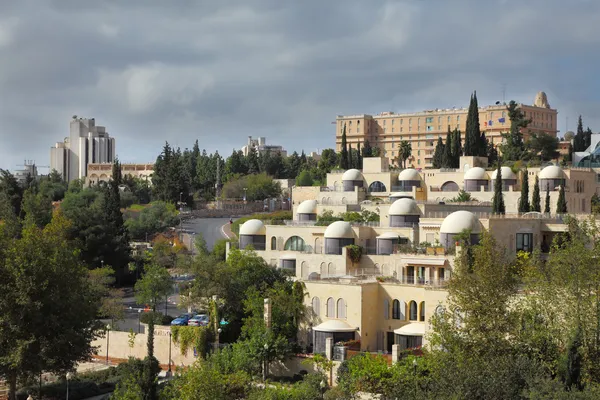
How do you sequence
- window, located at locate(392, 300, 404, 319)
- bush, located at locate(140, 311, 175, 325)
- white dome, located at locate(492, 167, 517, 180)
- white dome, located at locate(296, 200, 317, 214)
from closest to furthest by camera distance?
window, located at locate(392, 300, 404, 319) < bush, located at locate(140, 311, 175, 325) < white dome, located at locate(296, 200, 317, 214) < white dome, located at locate(492, 167, 517, 180)

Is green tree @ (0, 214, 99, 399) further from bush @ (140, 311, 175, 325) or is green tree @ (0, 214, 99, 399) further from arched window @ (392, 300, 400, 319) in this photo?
arched window @ (392, 300, 400, 319)

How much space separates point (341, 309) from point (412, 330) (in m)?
4.13

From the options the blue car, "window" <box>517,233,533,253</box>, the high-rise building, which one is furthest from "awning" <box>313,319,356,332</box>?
the high-rise building

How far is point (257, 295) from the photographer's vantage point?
4847 centimetres

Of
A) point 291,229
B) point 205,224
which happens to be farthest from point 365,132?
point 291,229

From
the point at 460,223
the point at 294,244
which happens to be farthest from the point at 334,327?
the point at 294,244

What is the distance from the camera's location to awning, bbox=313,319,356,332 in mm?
45094

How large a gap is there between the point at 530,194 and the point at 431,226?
57.8 feet

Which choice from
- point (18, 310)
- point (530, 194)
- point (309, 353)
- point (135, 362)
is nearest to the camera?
point (135, 362)

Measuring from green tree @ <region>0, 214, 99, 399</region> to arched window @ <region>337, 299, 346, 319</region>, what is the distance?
12402mm

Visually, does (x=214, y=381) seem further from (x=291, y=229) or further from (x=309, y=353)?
(x=291, y=229)

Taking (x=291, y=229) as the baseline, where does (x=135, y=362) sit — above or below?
below

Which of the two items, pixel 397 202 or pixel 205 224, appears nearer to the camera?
pixel 397 202

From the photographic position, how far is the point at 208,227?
321 feet
